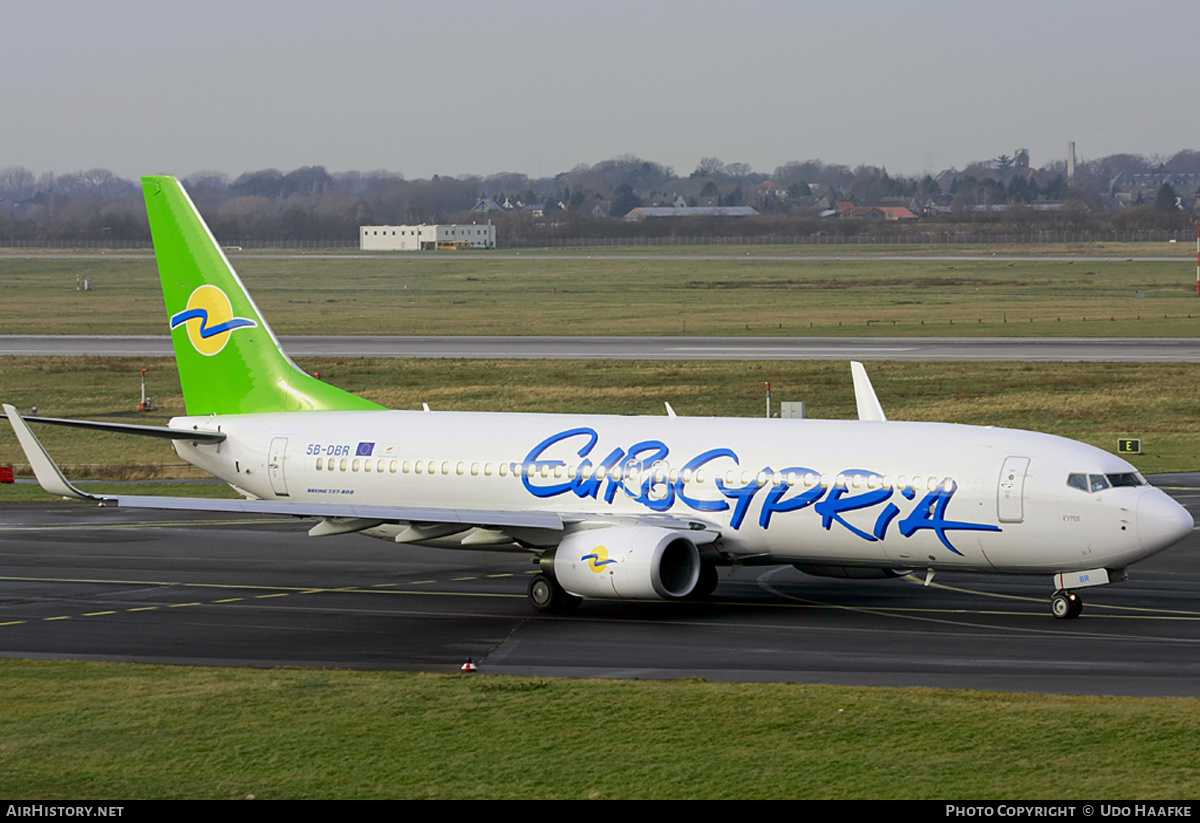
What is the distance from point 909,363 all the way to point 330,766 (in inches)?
2614

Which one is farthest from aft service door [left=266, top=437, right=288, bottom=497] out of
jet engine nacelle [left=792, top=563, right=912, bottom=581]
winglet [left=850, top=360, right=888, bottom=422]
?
winglet [left=850, top=360, right=888, bottom=422]

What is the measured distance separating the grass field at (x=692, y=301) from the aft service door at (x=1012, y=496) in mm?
72451

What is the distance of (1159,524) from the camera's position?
101ft

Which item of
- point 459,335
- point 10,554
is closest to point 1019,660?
point 10,554

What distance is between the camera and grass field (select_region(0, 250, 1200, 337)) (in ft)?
372

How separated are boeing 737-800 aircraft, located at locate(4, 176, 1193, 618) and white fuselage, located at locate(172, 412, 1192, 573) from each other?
4cm

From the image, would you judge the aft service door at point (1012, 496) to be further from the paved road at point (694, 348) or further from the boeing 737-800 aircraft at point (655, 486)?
the paved road at point (694, 348)

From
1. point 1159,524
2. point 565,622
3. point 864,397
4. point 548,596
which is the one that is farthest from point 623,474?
point 1159,524

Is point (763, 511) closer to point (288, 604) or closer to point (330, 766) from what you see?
point (288, 604)

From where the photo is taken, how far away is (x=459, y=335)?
10938cm

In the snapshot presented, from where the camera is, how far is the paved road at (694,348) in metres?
87.6

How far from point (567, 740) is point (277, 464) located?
19.9 meters

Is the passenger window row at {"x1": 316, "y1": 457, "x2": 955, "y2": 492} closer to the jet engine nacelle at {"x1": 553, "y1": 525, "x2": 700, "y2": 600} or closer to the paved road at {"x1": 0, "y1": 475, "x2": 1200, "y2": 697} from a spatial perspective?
the jet engine nacelle at {"x1": 553, "y1": 525, "x2": 700, "y2": 600}

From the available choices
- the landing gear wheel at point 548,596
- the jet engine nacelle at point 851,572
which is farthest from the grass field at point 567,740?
the jet engine nacelle at point 851,572
